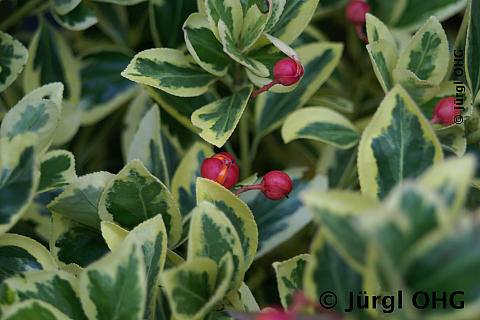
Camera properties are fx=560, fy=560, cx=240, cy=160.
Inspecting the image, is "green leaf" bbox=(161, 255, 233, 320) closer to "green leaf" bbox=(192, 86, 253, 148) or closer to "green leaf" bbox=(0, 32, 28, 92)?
"green leaf" bbox=(192, 86, 253, 148)

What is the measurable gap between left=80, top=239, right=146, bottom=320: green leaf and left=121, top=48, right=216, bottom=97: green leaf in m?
0.27

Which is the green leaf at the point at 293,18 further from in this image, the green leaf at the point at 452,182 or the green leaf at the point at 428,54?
the green leaf at the point at 452,182

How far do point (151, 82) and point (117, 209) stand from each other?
17 cm

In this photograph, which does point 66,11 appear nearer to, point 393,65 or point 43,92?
point 43,92

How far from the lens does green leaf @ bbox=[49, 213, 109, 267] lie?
0.76 metres

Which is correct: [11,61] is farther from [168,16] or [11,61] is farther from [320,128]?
[320,128]

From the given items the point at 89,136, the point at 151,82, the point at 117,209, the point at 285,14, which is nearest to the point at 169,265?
the point at 117,209

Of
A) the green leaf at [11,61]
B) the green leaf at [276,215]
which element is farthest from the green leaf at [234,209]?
the green leaf at [11,61]

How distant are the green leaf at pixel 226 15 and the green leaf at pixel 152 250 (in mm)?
264

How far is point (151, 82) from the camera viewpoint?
0.75 m

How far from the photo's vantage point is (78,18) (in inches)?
35.9

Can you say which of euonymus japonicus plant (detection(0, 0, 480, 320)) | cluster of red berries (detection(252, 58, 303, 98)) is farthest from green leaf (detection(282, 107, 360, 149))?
cluster of red berries (detection(252, 58, 303, 98))

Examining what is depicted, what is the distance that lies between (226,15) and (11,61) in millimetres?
341

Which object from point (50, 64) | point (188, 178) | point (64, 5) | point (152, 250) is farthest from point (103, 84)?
point (152, 250)
